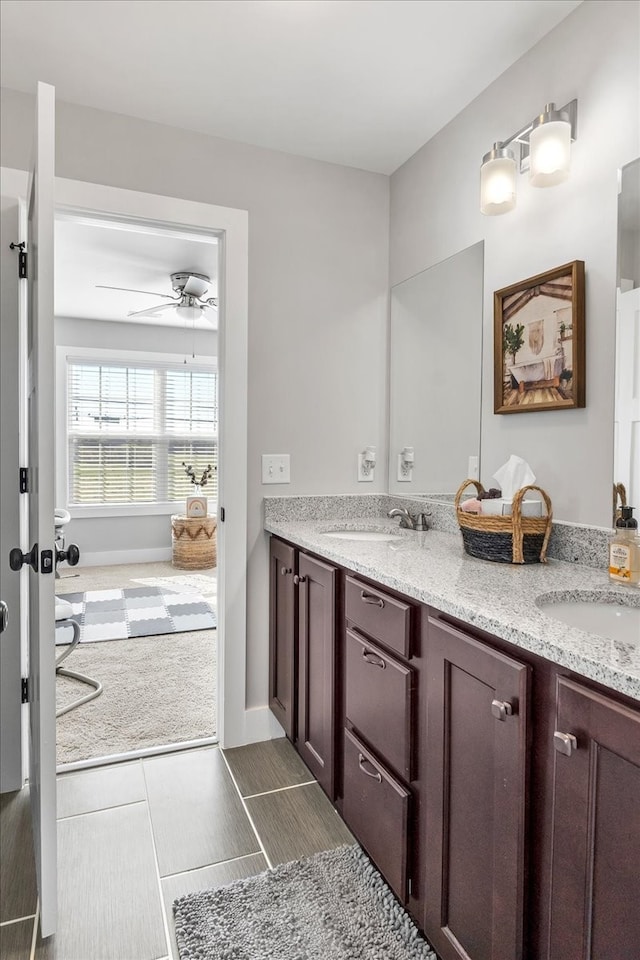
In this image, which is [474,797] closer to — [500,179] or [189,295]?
[500,179]

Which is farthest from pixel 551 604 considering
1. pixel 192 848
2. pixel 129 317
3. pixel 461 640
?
pixel 129 317

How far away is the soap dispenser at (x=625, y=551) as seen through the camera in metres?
1.30

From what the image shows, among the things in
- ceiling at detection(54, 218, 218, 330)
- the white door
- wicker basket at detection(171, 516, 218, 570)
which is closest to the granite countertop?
the white door

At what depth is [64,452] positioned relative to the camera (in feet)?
18.9

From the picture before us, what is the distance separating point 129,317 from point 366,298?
385cm

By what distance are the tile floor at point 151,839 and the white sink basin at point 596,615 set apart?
1.05 metres

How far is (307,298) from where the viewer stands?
7.82 feet

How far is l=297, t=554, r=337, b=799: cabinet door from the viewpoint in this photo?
5.78ft

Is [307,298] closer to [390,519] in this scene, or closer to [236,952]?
[390,519]

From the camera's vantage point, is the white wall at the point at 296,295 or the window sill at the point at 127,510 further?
the window sill at the point at 127,510

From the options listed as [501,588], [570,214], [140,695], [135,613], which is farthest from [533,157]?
[135,613]

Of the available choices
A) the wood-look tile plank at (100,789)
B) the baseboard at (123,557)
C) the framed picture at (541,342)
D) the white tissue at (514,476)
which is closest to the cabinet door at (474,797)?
the white tissue at (514,476)

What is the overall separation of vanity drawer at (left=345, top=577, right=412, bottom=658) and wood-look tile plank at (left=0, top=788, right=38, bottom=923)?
1.15 metres

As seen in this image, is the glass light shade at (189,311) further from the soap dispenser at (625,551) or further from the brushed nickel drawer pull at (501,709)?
the brushed nickel drawer pull at (501,709)
